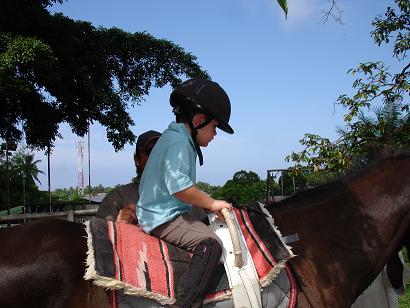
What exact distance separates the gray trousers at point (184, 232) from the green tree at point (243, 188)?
1713 centimetres

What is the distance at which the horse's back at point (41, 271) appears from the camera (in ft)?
7.71

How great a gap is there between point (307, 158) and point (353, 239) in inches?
160

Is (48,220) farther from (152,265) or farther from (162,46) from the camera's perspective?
(162,46)

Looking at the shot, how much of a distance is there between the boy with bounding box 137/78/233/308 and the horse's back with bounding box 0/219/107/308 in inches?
17.7

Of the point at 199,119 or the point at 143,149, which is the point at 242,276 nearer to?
the point at 199,119

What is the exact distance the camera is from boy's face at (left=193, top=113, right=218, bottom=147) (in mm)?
2650

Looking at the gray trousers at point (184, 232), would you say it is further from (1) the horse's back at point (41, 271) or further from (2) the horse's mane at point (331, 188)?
(2) the horse's mane at point (331, 188)

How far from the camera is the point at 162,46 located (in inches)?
594

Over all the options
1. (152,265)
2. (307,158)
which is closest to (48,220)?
(152,265)

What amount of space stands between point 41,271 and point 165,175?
0.85 m

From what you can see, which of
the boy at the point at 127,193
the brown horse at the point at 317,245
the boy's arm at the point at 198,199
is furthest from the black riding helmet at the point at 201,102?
the boy at the point at 127,193

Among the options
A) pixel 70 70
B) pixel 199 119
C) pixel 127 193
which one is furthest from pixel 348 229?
pixel 70 70

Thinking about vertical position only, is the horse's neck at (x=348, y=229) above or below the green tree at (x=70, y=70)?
below

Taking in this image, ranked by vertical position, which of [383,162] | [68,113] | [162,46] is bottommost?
[383,162]
